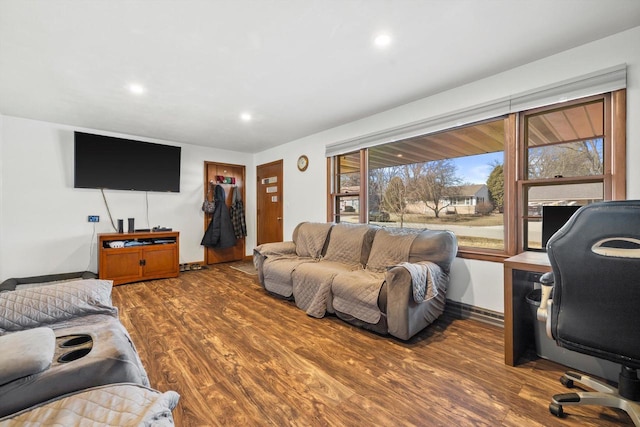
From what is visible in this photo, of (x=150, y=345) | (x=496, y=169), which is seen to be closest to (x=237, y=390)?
(x=150, y=345)

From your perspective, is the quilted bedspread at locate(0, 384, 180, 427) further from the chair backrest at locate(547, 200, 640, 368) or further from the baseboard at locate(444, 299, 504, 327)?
the baseboard at locate(444, 299, 504, 327)

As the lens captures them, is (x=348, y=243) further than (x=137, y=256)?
No

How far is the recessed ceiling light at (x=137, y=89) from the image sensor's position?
2.62m

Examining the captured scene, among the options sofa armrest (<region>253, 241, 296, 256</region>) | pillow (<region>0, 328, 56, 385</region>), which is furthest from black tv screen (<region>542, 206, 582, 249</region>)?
pillow (<region>0, 328, 56, 385</region>)

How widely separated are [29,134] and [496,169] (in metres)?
5.85

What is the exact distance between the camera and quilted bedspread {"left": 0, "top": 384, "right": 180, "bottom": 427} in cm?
67

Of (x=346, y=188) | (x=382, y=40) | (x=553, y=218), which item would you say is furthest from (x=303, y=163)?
(x=553, y=218)

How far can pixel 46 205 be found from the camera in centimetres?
371

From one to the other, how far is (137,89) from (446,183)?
136 inches

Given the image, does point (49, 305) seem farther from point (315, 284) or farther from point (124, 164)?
point (124, 164)

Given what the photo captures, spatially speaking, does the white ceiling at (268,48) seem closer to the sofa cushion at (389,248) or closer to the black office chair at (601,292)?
the black office chair at (601,292)

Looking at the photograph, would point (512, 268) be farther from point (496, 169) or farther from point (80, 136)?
point (80, 136)

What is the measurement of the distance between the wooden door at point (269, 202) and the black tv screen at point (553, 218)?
3897mm

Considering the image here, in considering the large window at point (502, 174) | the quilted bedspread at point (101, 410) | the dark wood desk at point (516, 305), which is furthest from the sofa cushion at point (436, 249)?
the quilted bedspread at point (101, 410)
